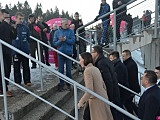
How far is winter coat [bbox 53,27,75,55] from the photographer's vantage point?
546cm

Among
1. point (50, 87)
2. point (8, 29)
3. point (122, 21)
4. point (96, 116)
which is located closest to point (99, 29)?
point (122, 21)

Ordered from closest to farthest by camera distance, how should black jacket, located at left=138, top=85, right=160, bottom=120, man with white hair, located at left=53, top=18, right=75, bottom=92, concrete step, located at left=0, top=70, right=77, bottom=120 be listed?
black jacket, located at left=138, top=85, right=160, bottom=120 → concrete step, located at left=0, top=70, right=77, bottom=120 → man with white hair, located at left=53, top=18, right=75, bottom=92

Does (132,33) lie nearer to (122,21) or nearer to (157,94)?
(122,21)

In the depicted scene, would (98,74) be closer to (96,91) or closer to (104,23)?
(96,91)

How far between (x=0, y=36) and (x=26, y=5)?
68.5 meters

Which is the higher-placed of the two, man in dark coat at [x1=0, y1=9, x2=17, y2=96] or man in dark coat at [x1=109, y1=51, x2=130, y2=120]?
man in dark coat at [x1=0, y1=9, x2=17, y2=96]

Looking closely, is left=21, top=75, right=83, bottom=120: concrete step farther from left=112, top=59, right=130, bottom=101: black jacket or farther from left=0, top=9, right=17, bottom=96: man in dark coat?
left=112, top=59, right=130, bottom=101: black jacket

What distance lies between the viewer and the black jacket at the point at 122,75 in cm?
473

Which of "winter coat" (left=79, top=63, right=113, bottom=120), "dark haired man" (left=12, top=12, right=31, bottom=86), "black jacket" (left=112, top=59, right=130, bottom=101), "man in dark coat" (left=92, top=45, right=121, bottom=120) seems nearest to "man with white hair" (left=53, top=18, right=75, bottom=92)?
"dark haired man" (left=12, top=12, right=31, bottom=86)

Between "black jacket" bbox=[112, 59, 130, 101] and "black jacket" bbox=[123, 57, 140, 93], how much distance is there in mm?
300

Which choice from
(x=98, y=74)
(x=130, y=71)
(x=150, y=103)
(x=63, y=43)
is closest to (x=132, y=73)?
Result: (x=130, y=71)

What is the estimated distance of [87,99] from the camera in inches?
134

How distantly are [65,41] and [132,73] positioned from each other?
157 cm

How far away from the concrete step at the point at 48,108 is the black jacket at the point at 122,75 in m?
1.16
